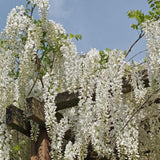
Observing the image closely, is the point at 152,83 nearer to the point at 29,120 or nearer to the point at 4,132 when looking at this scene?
the point at 29,120

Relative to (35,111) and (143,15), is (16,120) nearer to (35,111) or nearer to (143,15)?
(35,111)

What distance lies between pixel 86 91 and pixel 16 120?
0.98m

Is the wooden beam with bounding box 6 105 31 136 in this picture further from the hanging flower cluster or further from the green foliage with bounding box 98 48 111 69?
the green foliage with bounding box 98 48 111 69

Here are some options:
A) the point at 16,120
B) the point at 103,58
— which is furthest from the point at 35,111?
the point at 103,58

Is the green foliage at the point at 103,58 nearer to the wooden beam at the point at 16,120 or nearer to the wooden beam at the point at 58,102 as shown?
the wooden beam at the point at 58,102

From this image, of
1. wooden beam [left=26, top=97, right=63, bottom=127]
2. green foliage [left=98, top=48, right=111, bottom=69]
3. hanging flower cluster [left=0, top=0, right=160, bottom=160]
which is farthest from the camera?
green foliage [left=98, top=48, right=111, bottom=69]

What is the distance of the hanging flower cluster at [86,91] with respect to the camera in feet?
11.7

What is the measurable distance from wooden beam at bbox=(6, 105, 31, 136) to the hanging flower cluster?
0.13m

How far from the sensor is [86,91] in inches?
151

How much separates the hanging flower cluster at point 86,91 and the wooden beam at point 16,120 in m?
0.13

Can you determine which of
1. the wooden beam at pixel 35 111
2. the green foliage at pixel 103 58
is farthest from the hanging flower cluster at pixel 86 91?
the wooden beam at pixel 35 111

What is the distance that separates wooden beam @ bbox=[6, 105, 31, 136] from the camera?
154 inches

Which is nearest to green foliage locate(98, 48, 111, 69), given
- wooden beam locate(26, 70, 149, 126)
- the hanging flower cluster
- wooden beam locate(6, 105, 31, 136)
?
the hanging flower cluster

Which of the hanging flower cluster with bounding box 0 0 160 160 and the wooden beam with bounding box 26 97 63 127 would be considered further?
the wooden beam with bounding box 26 97 63 127
